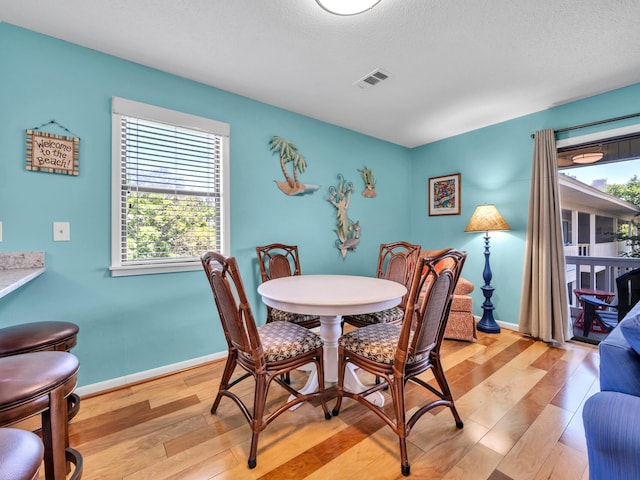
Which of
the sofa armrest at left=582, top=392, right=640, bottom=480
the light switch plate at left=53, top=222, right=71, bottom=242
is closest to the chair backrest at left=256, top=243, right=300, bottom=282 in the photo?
the light switch plate at left=53, top=222, right=71, bottom=242

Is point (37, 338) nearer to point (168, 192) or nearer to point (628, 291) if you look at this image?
point (168, 192)

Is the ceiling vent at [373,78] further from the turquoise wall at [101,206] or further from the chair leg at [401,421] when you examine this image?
the chair leg at [401,421]

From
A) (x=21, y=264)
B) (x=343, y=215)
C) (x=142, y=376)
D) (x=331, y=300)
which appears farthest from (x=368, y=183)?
(x=21, y=264)

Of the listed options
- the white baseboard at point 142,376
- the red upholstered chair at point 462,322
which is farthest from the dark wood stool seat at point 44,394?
the red upholstered chair at point 462,322

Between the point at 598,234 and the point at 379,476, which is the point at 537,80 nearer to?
the point at 598,234

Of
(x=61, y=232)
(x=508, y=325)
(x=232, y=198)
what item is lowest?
(x=508, y=325)

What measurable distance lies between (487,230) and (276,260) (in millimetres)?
2320

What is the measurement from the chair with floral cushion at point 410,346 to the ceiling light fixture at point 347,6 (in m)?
1.44

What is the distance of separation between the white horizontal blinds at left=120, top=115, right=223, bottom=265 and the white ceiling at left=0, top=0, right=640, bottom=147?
1.76ft

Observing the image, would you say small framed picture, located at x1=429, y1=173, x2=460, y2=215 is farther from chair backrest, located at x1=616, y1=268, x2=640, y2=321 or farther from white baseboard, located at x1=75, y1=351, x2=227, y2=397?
white baseboard, located at x1=75, y1=351, x2=227, y2=397

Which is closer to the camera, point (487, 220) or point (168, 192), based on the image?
point (168, 192)

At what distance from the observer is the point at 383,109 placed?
3.00 metres

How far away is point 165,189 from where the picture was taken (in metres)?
2.31

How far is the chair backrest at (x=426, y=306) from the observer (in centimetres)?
131
